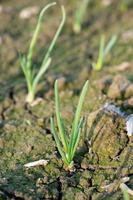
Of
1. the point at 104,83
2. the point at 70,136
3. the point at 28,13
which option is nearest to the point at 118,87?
the point at 104,83

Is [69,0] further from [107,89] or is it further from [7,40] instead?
[107,89]

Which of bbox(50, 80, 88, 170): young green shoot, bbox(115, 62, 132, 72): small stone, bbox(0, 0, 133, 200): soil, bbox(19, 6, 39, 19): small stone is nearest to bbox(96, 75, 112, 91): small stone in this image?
bbox(0, 0, 133, 200): soil

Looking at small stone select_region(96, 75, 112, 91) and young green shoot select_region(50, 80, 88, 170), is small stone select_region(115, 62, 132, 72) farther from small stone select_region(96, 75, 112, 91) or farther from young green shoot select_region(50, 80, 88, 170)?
young green shoot select_region(50, 80, 88, 170)

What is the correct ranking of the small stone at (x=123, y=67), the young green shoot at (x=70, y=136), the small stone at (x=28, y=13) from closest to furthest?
the young green shoot at (x=70, y=136) < the small stone at (x=123, y=67) < the small stone at (x=28, y=13)

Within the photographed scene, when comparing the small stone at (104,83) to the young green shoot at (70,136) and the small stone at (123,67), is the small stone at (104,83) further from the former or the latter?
the young green shoot at (70,136)

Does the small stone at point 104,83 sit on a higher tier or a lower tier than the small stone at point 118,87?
higher

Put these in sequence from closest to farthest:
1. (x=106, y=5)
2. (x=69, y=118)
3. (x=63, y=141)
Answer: (x=63, y=141) → (x=69, y=118) → (x=106, y=5)

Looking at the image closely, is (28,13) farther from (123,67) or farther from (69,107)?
(69,107)

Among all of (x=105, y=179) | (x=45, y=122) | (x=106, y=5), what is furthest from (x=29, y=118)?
(x=106, y=5)

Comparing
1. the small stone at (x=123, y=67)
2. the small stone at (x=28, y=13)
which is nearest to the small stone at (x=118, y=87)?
the small stone at (x=123, y=67)
